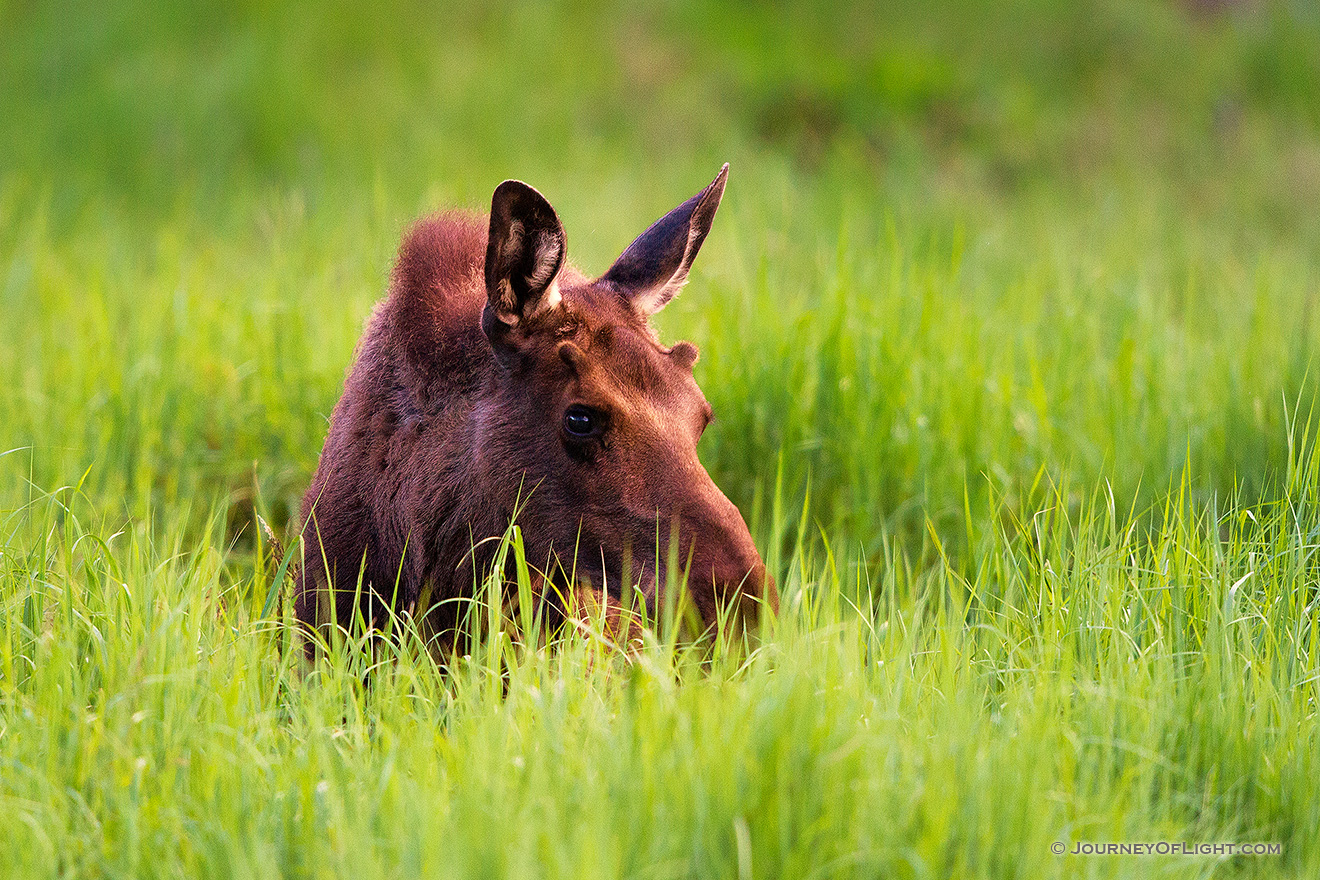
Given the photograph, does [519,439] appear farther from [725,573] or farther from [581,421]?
[725,573]

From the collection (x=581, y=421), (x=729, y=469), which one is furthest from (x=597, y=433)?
(x=729, y=469)

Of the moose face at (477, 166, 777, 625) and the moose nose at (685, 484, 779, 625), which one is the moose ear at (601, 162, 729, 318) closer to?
the moose face at (477, 166, 777, 625)

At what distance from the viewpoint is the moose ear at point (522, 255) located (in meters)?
3.33

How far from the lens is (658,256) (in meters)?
3.85

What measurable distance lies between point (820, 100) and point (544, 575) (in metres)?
10.2

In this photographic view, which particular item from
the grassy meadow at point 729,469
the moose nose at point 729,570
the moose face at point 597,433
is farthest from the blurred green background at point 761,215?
the moose nose at point 729,570

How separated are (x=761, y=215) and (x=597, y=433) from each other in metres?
4.37

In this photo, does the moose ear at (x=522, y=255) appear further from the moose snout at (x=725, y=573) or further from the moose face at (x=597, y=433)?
the moose snout at (x=725, y=573)

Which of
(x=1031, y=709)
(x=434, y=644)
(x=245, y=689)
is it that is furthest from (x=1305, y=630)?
(x=245, y=689)

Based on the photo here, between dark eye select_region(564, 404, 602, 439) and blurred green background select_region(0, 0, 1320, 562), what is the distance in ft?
3.92

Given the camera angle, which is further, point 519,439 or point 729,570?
point 519,439

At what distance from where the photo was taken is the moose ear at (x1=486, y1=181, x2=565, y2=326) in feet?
10.9

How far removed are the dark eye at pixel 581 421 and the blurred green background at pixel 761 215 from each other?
1.20 meters

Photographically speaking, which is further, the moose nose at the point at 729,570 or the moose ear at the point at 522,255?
the moose ear at the point at 522,255
